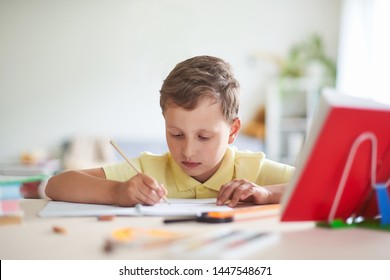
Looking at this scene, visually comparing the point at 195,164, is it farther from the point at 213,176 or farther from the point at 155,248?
the point at 155,248

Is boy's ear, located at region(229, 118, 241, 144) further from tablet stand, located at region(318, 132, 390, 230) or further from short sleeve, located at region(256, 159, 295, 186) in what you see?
tablet stand, located at region(318, 132, 390, 230)

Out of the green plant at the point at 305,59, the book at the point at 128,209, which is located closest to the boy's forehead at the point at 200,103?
the book at the point at 128,209

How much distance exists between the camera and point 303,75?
14.6 ft

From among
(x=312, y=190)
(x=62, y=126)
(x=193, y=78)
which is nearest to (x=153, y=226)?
(x=312, y=190)

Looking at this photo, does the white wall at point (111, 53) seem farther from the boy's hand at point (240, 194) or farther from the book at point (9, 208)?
the book at point (9, 208)

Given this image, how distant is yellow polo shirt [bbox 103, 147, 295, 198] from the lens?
1084mm

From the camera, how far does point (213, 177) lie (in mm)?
1091

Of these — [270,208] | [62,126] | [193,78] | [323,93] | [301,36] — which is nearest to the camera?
[323,93]

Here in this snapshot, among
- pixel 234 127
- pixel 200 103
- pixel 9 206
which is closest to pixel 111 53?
pixel 234 127

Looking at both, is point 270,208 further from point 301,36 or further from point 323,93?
point 301,36

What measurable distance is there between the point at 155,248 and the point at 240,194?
34cm

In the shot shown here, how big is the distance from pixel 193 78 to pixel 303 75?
11.7 ft

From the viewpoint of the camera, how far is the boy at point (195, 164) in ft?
2.83

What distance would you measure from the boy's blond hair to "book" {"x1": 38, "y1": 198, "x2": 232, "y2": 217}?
0.74 ft
